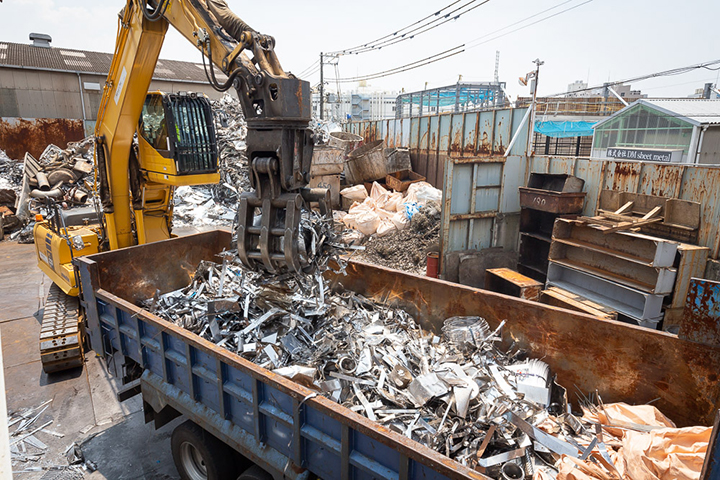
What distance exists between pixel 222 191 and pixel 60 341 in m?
9.64

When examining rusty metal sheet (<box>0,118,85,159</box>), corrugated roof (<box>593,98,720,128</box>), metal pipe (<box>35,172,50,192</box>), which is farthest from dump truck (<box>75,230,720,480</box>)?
corrugated roof (<box>593,98,720,128</box>)

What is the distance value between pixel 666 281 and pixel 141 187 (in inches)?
280

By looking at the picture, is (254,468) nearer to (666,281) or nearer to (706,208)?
(666,281)

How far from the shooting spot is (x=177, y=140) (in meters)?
5.36

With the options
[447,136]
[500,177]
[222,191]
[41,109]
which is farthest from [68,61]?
[500,177]

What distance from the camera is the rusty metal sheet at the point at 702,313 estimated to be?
259 cm

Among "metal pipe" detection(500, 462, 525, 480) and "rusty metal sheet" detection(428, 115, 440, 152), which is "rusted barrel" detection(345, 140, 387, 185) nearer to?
"rusty metal sheet" detection(428, 115, 440, 152)

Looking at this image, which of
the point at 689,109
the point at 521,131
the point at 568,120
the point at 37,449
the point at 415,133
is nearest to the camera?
the point at 37,449

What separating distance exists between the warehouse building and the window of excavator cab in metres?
15.8

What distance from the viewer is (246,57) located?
11.1 feet

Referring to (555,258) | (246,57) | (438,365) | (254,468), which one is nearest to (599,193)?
(555,258)

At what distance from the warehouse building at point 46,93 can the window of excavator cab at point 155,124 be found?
51.9 ft

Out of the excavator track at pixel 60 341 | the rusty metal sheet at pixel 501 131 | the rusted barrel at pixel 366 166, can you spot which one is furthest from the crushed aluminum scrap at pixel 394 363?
the rusted barrel at pixel 366 166

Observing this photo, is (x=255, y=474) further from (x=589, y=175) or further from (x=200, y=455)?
(x=589, y=175)
